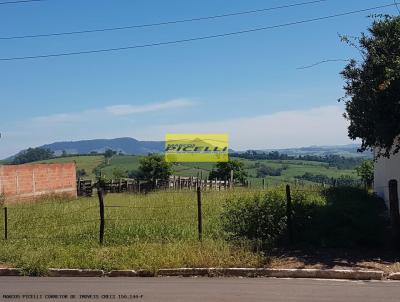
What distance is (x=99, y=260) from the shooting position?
35.1 ft

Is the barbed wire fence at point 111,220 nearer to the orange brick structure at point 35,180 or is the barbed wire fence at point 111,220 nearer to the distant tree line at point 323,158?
the orange brick structure at point 35,180

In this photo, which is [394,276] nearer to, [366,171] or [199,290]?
[199,290]

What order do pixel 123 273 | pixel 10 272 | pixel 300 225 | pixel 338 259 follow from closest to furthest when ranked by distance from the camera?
pixel 123 273, pixel 338 259, pixel 10 272, pixel 300 225

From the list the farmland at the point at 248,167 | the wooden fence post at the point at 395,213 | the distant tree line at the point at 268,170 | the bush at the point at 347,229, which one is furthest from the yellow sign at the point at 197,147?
the wooden fence post at the point at 395,213

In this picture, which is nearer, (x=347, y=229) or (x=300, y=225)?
(x=347, y=229)

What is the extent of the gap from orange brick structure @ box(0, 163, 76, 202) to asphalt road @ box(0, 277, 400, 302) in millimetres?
24063

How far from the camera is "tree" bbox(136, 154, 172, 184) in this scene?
50719 millimetres

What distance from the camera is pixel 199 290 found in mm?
8438

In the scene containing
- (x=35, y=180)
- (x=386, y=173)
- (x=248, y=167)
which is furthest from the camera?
(x=248, y=167)

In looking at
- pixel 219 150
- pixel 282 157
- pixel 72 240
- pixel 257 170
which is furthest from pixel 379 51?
pixel 282 157

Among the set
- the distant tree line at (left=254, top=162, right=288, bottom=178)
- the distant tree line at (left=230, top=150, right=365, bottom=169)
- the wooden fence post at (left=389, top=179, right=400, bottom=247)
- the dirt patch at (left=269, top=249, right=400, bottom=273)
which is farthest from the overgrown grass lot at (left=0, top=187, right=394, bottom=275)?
the distant tree line at (left=230, top=150, right=365, bottom=169)

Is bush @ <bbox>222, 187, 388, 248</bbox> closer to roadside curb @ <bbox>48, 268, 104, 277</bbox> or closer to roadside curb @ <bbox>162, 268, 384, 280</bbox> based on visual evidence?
roadside curb @ <bbox>162, 268, 384, 280</bbox>

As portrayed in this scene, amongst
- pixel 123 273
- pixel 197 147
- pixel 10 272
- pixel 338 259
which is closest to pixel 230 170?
pixel 197 147

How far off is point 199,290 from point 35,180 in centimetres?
3007
